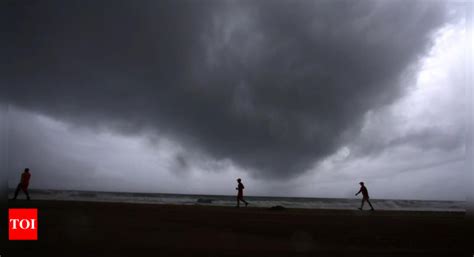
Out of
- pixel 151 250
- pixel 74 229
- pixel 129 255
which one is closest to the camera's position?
pixel 129 255

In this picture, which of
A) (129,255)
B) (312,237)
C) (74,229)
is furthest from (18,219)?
(312,237)

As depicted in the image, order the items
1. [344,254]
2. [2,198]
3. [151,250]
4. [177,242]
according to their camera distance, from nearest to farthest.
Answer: [151,250], [344,254], [177,242], [2,198]

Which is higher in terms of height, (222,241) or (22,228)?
(22,228)

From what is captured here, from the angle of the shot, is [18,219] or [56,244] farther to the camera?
[18,219]

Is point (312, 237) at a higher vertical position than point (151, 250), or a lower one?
lower

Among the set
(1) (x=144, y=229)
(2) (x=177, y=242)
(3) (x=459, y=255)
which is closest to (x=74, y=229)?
(1) (x=144, y=229)

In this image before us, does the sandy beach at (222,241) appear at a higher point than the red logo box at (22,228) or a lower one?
lower

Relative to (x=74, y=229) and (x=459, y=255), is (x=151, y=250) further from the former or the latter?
(x=459, y=255)

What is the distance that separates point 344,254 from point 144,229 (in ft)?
16.8

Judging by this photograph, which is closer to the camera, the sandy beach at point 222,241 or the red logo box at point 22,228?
the sandy beach at point 222,241

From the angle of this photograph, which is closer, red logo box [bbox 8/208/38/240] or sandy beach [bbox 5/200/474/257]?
sandy beach [bbox 5/200/474/257]

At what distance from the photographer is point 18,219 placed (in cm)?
697

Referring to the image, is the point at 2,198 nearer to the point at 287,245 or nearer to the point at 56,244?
the point at 56,244

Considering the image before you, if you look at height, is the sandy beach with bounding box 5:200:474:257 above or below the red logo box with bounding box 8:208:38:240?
below
